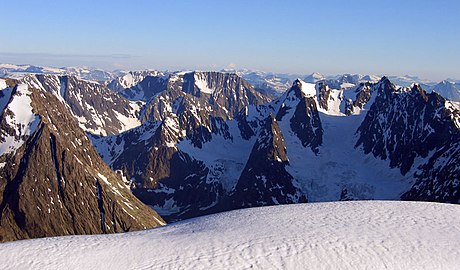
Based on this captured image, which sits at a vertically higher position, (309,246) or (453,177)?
(309,246)

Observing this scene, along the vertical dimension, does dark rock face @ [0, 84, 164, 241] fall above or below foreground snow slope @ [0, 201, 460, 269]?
below

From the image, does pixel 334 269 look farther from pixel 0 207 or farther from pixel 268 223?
pixel 0 207

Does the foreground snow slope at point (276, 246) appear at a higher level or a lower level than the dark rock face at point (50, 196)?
higher

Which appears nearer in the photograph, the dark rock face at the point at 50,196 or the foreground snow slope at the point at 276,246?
the foreground snow slope at the point at 276,246

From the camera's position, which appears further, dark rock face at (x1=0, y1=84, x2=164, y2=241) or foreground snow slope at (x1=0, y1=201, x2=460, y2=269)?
dark rock face at (x1=0, y1=84, x2=164, y2=241)

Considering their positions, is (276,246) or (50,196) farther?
(50,196)

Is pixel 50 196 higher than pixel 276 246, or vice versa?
pixel 276 246

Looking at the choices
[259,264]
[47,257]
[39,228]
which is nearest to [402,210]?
[259,264]

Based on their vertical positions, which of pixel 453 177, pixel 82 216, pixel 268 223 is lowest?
pixel 82 216
